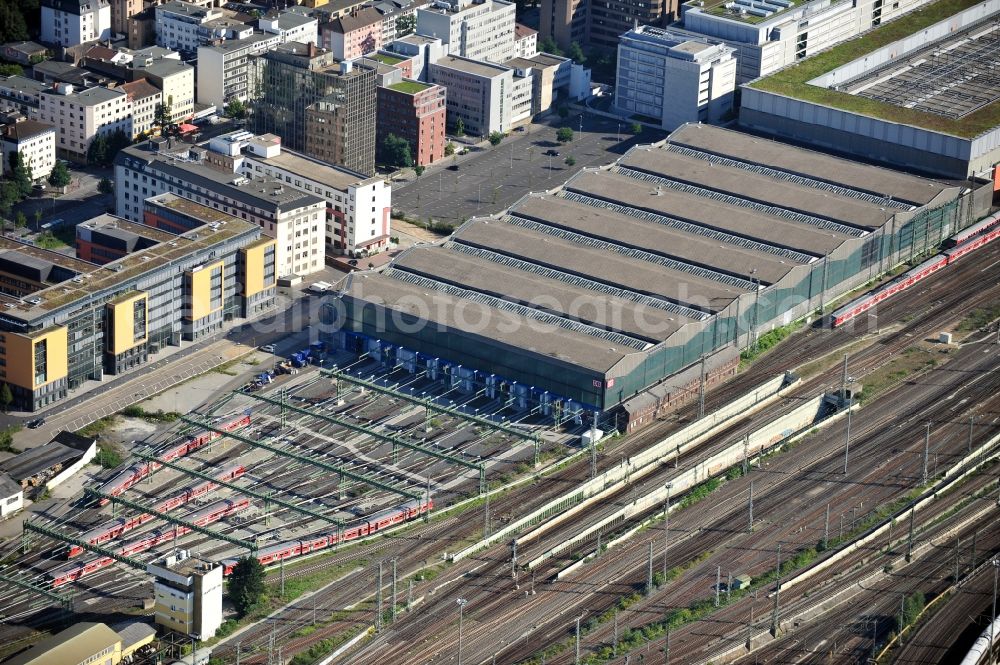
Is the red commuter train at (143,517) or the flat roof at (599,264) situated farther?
the flat roof at (599,264)

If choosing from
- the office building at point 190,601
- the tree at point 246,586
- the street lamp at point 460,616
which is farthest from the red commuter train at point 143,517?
the street lamp at point 460,616

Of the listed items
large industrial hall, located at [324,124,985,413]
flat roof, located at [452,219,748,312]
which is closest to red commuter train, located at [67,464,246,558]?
large industrial hall, located at [324,124,985,413]

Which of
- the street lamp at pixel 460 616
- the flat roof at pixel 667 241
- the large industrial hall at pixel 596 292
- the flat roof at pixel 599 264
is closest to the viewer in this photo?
the street lamp at pixel 460 616

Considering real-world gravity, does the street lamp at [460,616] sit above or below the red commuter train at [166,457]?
below

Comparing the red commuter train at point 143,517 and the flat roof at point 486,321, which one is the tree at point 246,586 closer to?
the red commuter train at point 143,517

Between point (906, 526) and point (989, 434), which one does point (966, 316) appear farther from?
point (906, 526)

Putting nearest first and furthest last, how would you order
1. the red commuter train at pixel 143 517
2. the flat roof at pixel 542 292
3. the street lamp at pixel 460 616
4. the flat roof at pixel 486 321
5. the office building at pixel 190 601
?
the office building at pixel 190 601 → the street lamp at pixel 460 616 → the red commuter train at pixel 143 517 → the flat roof at pixel 486 321 → the flat roof at pixel 542 292

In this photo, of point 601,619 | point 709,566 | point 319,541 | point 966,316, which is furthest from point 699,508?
point 966,316
